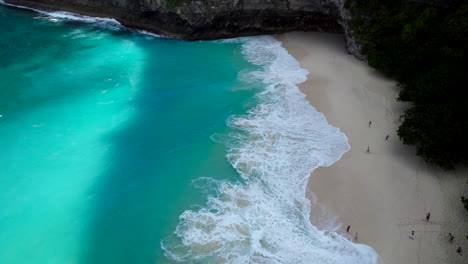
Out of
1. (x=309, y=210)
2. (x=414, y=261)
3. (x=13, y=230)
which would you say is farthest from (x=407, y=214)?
(x=13, y=230)

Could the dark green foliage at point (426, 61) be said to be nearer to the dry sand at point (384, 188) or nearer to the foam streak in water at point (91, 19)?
the dry sand at point (384, 188)

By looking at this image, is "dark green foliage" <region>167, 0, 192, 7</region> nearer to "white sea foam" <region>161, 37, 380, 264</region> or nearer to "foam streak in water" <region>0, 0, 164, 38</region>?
"foam streak in water" <region>0, 0, 164, 38</region>

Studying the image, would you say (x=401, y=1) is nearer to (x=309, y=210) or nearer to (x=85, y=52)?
(x=309, y=210)

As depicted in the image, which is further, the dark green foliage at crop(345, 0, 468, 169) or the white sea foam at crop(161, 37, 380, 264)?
the dark green foliage at crop(345, 0, 468, 169)

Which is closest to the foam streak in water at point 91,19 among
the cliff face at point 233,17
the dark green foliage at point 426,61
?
the cliff face at point 233,17

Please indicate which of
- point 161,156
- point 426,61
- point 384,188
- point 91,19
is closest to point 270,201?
point 384,188

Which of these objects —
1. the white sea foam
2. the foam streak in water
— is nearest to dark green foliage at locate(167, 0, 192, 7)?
the foam streak in water
